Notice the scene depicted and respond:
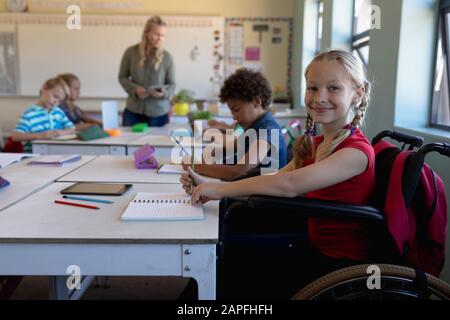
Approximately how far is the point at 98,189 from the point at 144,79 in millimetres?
2428

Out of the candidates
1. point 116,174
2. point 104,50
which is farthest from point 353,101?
point 104,50

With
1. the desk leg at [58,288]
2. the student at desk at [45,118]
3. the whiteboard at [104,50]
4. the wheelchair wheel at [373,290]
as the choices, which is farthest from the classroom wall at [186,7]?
the wheelchair wheel at [373,290]

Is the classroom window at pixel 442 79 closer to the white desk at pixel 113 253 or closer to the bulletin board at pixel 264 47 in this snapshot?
the white desk at pixel 113 253

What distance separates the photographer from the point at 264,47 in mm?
5621

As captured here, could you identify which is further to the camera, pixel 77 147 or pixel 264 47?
pixel 264 47

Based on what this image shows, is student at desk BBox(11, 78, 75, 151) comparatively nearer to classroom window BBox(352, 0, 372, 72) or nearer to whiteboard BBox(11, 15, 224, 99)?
classroom window BBox(352, 0, 372, 72)

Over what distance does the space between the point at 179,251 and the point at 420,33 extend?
1.82 meters

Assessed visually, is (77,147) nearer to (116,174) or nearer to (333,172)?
(116,174)

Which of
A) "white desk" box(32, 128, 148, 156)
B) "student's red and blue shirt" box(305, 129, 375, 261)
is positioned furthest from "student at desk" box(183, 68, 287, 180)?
"white desk" box(32, 128, 148, 156)

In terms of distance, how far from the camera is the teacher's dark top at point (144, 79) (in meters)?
3.78

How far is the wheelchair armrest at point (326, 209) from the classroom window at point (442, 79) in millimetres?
1381

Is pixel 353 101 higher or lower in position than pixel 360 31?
lower

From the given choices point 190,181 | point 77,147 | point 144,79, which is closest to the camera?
point 190,181
